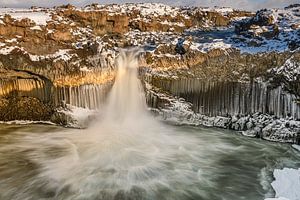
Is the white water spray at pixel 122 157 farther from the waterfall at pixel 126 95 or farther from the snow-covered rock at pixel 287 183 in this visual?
the snow-covered rock at pixel 287 183

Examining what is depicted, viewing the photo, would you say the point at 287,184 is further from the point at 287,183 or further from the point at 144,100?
the point at 144,100

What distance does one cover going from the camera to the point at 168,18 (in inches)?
903

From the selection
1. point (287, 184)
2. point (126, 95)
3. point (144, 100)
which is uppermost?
point (126, 95)

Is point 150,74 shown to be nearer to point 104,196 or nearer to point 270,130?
point 270,130

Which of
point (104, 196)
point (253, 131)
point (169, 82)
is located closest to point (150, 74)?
point (169, 82)

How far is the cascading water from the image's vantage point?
10.8m

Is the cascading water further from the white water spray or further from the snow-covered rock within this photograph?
the snow-covered rock

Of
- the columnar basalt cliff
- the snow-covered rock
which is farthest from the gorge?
the snow-covered rock

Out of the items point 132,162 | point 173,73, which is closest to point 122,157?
point 132,162

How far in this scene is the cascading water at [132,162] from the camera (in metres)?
10.8

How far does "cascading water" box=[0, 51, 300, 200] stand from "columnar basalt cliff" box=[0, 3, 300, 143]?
1131 mm

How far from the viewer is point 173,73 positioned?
18156 mm

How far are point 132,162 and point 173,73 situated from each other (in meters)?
6.62

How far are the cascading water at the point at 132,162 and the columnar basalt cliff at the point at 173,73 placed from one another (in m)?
1.13
